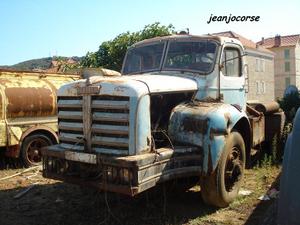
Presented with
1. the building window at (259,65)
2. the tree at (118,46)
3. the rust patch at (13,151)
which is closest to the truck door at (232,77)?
the rust patch at (13,151)

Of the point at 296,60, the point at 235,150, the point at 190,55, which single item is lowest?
the point at 235,150

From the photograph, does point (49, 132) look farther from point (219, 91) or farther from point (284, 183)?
point (284, 183)

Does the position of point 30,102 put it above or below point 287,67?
below

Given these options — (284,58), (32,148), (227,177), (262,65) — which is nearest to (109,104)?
(227,177)

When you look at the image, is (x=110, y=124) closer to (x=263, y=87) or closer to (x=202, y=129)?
(x=202, y=129)

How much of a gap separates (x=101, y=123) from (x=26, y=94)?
16.5ft

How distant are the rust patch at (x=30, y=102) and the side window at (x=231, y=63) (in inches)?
186

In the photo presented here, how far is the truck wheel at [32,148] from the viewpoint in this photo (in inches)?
386

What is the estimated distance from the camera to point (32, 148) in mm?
10023

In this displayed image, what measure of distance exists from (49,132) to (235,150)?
5.17 metres

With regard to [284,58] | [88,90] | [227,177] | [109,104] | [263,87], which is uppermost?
[284,58]

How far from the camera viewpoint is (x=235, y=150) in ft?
21.3

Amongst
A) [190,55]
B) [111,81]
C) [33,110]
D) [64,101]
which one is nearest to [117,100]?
[111,81]

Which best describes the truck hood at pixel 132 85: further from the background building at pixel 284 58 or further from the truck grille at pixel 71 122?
the background building at pixel 284 58
